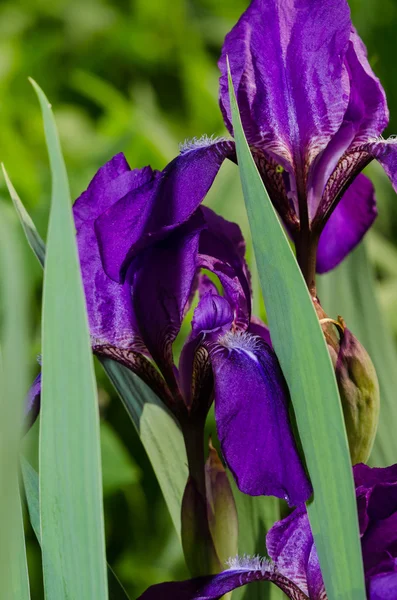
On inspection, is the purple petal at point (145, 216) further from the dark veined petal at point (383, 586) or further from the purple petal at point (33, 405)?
the dark veined petal at point (383, 586)

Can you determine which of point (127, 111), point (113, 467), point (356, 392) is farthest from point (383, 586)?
point (127, 111)

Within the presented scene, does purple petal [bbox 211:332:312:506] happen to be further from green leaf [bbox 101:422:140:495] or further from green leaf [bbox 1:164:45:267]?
green leaf [bbox 101:422:140:495]

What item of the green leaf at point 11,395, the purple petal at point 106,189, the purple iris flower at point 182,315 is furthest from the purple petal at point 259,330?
the green leaf at point 11,395

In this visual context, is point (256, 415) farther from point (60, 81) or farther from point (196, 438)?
point (60, 81)

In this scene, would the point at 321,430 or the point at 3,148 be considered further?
the point at 3,148

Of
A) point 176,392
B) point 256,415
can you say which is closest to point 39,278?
point 176,392

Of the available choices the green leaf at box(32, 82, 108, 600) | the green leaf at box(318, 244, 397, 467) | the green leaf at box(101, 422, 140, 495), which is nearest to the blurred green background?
the green leaf at box(101, 422, 140, 495)
